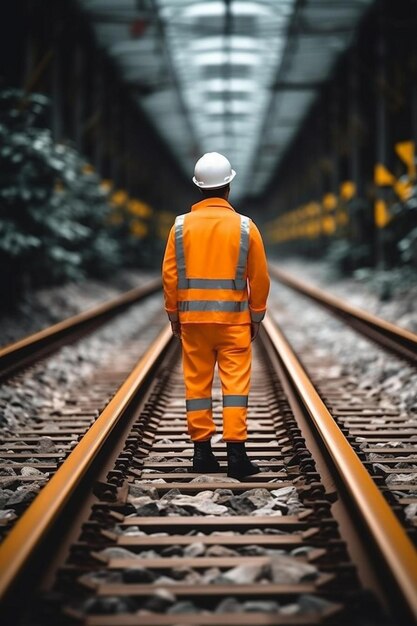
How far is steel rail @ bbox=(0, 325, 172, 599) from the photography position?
2.43 meters

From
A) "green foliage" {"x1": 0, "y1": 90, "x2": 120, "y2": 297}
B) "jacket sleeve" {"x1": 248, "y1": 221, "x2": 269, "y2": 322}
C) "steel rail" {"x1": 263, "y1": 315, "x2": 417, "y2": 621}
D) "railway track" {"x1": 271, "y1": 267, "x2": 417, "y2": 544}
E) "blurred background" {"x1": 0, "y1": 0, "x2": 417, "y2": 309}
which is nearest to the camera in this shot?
"steel rail" {"x1": 263, "y1": 315, "x2": 417, "y2": 621}

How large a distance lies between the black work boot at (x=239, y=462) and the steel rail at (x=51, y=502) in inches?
25.1

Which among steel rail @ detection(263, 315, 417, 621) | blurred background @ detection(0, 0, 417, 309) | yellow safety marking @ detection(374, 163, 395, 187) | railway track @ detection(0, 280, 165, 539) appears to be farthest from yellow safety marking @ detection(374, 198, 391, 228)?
steel rail @ detection(263, 315, 417, 621)

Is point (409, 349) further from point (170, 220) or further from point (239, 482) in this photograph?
point (170, 220)

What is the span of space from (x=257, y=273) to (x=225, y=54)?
18.4 metres

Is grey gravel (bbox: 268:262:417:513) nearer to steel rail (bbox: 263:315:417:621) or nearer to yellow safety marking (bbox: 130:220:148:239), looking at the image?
steel rail (bbox: 263:315:417:621)

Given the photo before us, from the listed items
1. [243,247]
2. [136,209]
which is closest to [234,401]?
[243,247]

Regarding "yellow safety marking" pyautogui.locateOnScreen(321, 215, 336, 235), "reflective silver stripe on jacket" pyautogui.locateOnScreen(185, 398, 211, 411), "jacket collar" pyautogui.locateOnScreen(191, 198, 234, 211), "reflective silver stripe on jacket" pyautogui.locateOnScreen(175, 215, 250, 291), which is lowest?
"reflective silver stripe on jacket" pyautogui.locateOnScreen(185, 398, 211, 411)

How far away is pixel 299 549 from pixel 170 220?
40.2m

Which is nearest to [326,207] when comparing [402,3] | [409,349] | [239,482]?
[402,3]

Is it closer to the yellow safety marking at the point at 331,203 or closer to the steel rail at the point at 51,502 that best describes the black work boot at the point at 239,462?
the steel rail at the point at 51,502

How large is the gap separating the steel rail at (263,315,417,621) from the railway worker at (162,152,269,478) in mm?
478

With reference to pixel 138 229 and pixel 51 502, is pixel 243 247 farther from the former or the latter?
pixel 138 229

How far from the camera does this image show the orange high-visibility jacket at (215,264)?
3902mm
